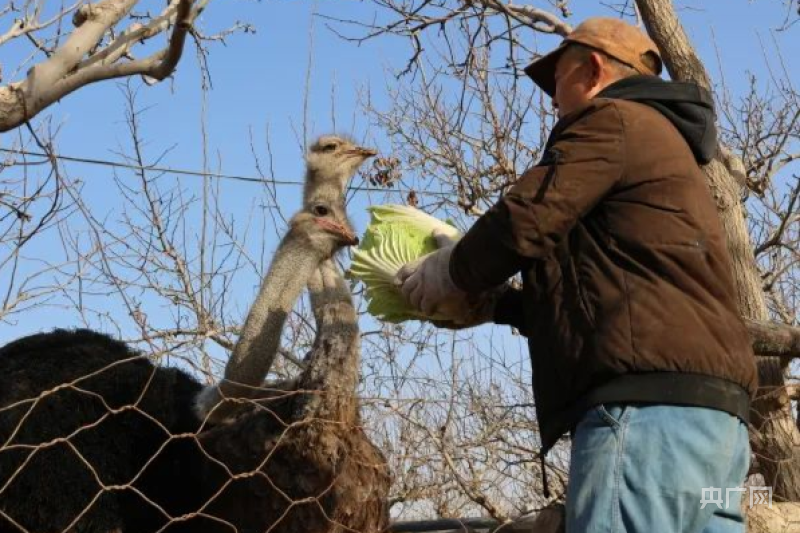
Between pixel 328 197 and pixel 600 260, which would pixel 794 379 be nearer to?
pixel 328 197

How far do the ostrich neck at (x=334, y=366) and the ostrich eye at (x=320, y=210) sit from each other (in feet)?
1.95

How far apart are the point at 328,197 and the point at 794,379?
2632 mm

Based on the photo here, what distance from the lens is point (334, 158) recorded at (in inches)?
257

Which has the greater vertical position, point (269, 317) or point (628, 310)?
point (269, 317)

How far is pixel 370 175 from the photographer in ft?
25.1

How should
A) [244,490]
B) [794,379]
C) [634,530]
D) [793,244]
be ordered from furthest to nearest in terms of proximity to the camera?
[793,244], [794,379], [244,490], [634,530]

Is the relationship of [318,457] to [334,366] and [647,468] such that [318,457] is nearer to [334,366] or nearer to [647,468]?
[334,366]

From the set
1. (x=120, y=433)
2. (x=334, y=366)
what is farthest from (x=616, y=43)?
(x=120, y=433)

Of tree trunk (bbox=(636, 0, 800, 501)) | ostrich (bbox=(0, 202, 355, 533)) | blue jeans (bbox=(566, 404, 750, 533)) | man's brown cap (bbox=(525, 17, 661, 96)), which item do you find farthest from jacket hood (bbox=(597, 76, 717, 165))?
ostrich (bbox=(0, 202, 355, 533))

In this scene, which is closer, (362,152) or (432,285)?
(432,285)

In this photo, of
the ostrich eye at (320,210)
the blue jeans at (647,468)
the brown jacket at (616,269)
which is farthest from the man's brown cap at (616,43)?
the ostrich eye at (320,210)

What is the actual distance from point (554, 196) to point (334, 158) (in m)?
3.76

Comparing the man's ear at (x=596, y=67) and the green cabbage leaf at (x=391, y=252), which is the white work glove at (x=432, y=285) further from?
the man's ear at (x=596, y=67)

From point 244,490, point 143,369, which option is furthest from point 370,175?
point 244,490
